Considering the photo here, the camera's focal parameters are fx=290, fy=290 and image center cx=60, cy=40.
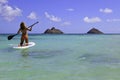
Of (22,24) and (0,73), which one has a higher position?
(22,24)

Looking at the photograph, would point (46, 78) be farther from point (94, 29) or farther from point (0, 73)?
point (94, 29)

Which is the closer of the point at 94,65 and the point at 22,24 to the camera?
the point at 94,65

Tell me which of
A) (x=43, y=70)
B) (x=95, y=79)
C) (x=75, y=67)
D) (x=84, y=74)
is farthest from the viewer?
(x=75, y=67)

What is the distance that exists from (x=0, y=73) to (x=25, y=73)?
0.80m

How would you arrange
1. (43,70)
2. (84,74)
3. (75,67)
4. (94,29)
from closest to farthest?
(84,74)
(43,70)
(75,67)
(94,29)

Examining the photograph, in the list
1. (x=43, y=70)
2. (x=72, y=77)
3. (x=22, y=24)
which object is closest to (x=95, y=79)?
(x=72, y=77)

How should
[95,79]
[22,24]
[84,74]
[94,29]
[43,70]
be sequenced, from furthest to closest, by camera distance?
[94,29] → [22,24] → [43,70] → [84,74] → [95,79]

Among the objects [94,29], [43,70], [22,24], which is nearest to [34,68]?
[43,70]

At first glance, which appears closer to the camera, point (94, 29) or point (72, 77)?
point (72, 77)

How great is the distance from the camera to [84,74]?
930 cm

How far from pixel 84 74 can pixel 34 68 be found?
211cm

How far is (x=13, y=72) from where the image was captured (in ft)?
31.6

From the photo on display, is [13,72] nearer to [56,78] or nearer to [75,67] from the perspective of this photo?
[56,78]

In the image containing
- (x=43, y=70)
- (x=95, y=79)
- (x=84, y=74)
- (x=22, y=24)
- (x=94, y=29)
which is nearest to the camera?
(x=95, y=79)
